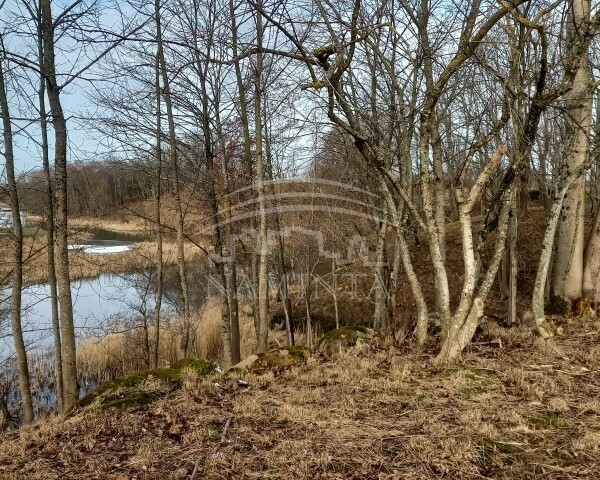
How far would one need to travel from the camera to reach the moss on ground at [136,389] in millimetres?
4207

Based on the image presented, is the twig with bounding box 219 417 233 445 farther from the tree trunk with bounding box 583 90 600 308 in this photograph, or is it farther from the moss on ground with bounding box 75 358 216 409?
the tree trunk with bounding box 583 90 600 308

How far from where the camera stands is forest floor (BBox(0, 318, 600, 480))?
2.65 m

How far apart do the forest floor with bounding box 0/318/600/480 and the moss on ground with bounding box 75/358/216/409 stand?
0.12 metres

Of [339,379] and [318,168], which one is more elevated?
[318,168]

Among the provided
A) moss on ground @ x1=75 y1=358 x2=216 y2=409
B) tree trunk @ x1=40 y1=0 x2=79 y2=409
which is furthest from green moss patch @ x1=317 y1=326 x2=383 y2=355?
tree trunk @ x1=40 y1=0 x2=79 y2=409

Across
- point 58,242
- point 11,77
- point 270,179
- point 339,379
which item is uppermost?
point 11,77

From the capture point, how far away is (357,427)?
327cm

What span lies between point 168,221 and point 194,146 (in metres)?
12.4

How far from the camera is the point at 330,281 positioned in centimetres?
1366

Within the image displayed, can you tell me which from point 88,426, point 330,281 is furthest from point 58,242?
point 330,281

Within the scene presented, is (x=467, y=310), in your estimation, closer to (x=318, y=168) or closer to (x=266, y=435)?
(x=266, y=435)

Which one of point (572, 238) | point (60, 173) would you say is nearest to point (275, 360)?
point (60, 173)

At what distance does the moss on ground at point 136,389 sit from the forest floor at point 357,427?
0.12 m

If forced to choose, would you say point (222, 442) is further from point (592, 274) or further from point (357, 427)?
point (592, 274)
